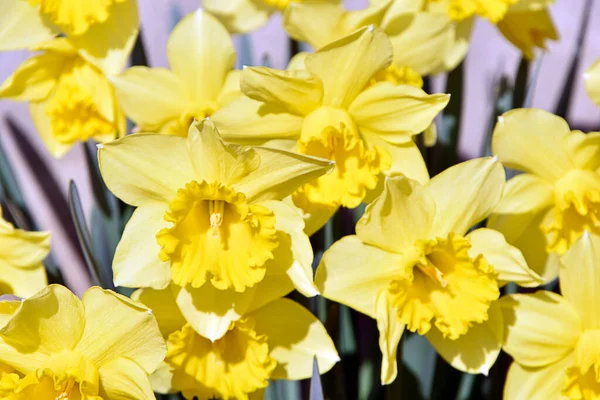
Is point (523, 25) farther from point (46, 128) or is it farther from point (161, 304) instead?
point (46, 128)

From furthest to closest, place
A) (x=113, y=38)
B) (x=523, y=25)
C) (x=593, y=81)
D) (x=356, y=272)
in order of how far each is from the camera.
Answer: (x=523, y=25) < (x=113, y=38) < (x=593, y=81) < (x=356, y=272)

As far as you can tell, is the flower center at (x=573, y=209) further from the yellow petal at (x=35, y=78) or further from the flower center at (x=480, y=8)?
the yellow petal at (x=35, y=78)

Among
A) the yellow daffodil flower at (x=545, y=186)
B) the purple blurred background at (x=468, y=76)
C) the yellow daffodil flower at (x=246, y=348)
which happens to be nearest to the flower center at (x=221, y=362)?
the yellow daffodil flower at (x=246, y=348)

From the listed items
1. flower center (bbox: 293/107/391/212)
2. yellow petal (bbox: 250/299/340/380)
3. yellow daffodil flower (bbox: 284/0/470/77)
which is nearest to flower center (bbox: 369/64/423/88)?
yellow daffodil flower (bbox: 284/0/470/77)

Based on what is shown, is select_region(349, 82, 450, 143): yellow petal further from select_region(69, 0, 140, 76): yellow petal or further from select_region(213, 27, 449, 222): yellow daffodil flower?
select_region(69, 0, 140, 76): yellow petal

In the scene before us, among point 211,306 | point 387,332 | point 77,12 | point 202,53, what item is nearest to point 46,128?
point 77,12

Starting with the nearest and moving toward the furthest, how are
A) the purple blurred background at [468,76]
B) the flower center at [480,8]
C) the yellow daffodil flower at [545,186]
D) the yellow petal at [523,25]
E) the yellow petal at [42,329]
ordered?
the yellow petal at [42,329] → the yellow daffodil flower at [545,186] → the flower center at [480,8] → the yellow petal at [523,25] → the purple blurred background at [468,76]
